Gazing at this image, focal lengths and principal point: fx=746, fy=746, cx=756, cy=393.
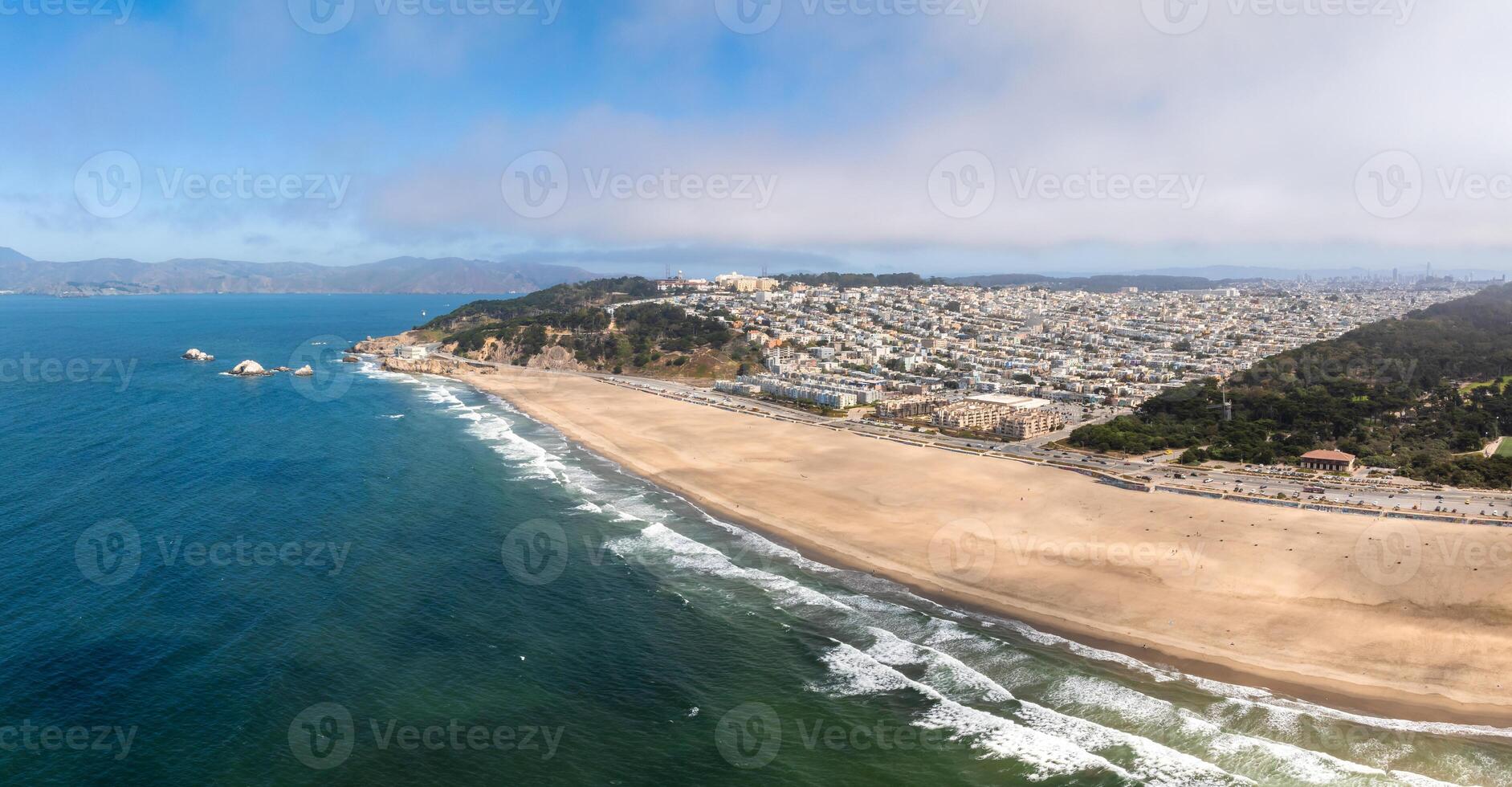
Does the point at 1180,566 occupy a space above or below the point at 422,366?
below

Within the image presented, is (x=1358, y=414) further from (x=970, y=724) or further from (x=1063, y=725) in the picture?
(x=970, y=724)

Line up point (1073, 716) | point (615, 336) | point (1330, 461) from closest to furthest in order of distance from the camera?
point (1073, 716), point (1330, 461), point (615, 336)

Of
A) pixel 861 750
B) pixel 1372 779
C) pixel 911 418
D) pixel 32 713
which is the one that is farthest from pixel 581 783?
pixel 911 418

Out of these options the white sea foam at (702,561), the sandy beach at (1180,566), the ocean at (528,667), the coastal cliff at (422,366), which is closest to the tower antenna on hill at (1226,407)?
the sandy beach at (1180,566)

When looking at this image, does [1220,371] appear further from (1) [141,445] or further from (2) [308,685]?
(1) [141,445]

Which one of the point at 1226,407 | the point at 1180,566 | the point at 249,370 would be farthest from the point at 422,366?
the point at 1180,566

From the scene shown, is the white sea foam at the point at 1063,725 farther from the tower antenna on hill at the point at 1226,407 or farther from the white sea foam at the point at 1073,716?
the tower antenna on hill at the point at 1226,407

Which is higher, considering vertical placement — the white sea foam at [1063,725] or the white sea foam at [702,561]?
the white sea foam at [702,561]
